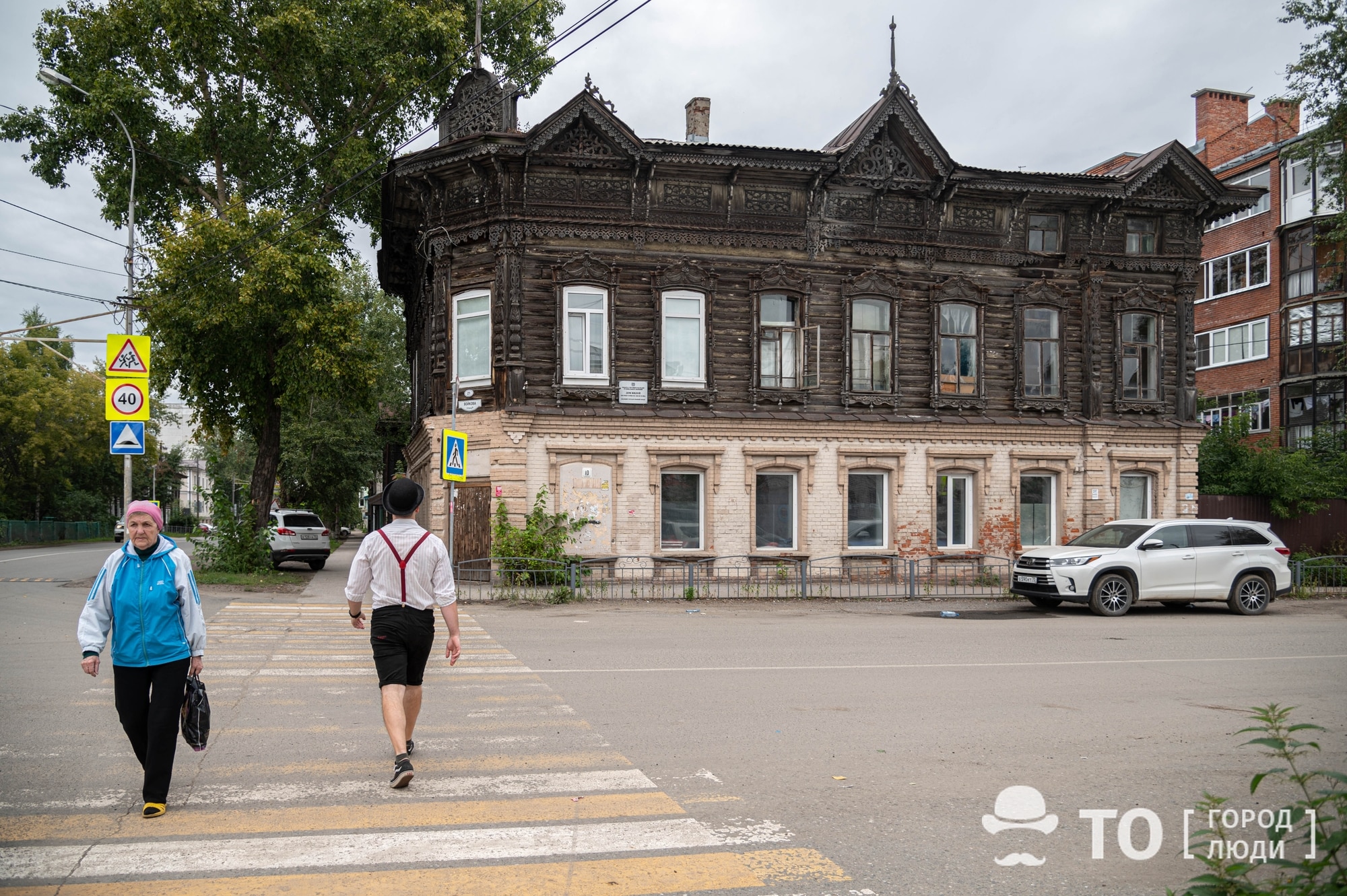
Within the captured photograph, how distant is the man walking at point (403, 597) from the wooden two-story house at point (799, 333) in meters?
15.7

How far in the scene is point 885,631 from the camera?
1595cm

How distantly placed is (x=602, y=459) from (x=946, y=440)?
8675 millimetres

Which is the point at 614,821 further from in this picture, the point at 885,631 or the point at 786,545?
the point at 786,545

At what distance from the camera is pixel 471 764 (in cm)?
711

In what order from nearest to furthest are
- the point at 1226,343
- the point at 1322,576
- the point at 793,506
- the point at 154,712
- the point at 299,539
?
the point at 154,712
the point at 1322,576
the point at 793,506
the point at 299,539
the point at 1226,343

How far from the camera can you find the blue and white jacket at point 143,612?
599cm

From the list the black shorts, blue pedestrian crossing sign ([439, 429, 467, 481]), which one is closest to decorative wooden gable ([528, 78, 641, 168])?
blue pedestrian crossing sign ([439, 429, 467, 481])

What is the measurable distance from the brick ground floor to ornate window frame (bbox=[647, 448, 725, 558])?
0.03 meters

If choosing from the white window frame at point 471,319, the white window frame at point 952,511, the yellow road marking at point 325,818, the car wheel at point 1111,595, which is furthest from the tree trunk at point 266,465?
the yellow road marking at point 325,818

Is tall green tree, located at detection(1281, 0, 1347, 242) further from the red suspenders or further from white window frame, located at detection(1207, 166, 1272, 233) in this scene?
the red suspenders

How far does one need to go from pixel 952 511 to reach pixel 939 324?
468 centimetres

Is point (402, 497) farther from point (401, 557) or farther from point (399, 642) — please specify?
point (399, 642)

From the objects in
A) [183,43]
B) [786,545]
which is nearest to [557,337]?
[786,545]

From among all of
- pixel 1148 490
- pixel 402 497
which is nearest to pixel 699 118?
pixel 1148 490
